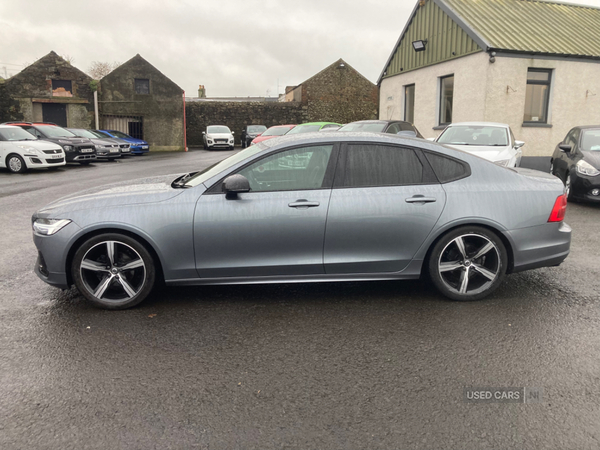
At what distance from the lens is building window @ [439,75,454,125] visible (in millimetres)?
18000

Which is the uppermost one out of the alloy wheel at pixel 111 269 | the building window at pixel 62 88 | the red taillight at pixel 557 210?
the building window at pixel 62 88

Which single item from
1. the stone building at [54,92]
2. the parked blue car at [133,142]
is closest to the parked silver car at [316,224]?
the parked blue car at [133,142]

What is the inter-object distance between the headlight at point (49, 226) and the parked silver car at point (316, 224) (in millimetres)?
11

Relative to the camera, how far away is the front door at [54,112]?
98.3 ft

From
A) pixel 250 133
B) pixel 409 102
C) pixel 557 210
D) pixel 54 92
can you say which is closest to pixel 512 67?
pixel 409 102

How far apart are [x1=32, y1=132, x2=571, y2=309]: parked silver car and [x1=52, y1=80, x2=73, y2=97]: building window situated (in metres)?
29.5

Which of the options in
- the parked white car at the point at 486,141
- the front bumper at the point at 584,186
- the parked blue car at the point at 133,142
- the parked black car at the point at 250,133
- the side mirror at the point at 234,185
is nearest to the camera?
the side mirror at the point at 234,185

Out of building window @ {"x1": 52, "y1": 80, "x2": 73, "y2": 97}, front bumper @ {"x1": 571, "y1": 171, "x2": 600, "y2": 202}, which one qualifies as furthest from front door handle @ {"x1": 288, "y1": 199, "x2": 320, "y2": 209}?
building window @ {"x1": 52, "y1": 80, "x2": 73, "y2": 97}

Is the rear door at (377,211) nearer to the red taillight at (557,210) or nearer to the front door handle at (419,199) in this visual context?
the front door handle at (419,199)

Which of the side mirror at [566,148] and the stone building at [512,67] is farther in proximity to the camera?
the stone building at [512,67]

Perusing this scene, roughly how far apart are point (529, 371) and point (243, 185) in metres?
2.51

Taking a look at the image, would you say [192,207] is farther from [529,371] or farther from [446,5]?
[446,5]

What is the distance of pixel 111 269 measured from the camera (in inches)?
164

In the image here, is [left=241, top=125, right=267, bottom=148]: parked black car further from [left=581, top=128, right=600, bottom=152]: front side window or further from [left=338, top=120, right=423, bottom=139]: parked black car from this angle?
[left=581, top=128, right=600, bottom=152]: front side window
